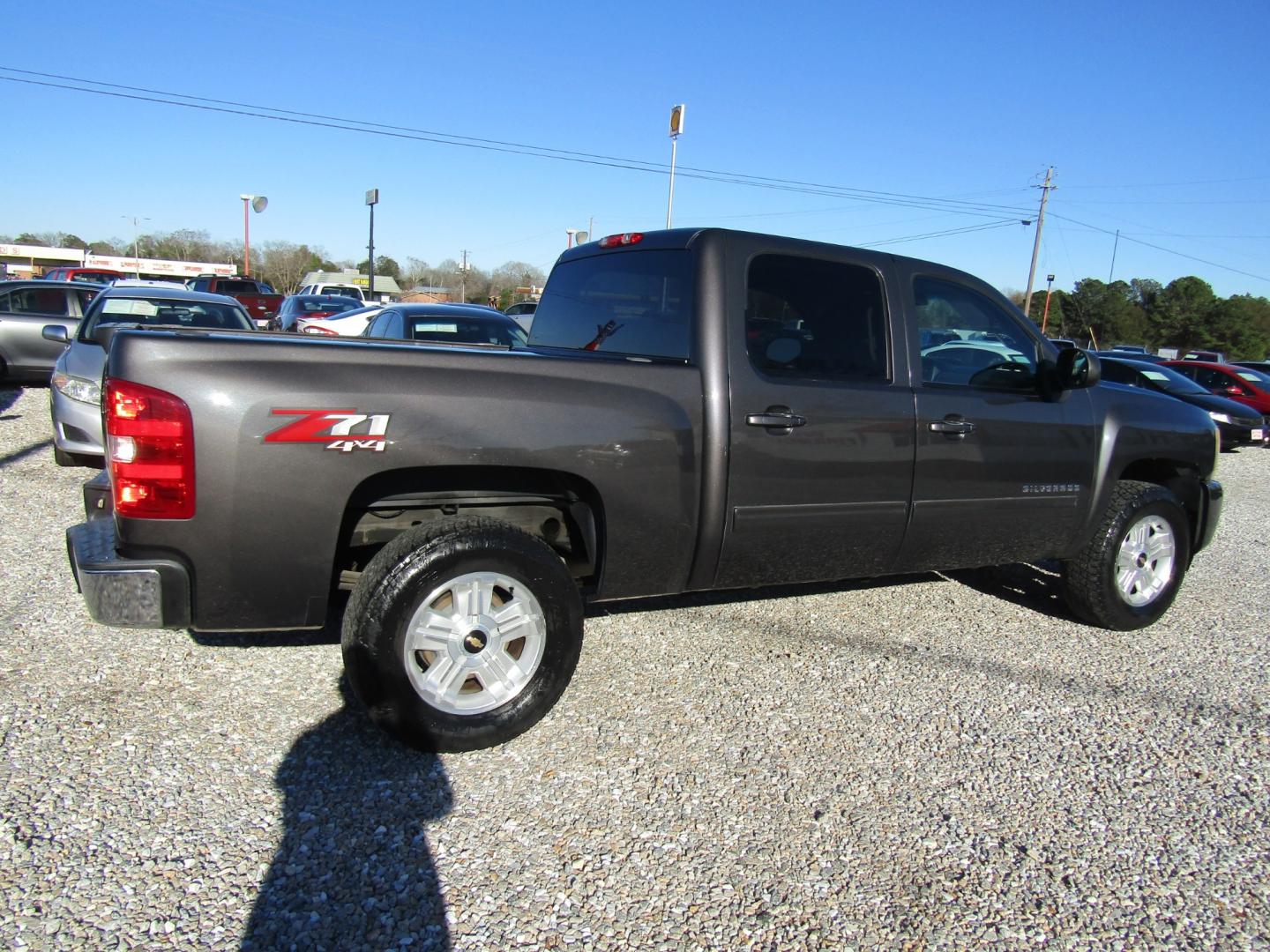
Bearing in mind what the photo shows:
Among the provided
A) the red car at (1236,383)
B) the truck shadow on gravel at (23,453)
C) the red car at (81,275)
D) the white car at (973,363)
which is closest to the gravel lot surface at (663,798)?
the white car at (973,363)

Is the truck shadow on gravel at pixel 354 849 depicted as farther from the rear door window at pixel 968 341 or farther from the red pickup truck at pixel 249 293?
the red pickup truck at pixel 249 293

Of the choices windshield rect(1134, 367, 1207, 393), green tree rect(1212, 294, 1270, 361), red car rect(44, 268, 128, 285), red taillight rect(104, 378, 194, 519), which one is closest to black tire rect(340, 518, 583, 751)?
red taillight rect(104, 378, 194, 519)

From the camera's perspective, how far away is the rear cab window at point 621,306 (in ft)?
11.9

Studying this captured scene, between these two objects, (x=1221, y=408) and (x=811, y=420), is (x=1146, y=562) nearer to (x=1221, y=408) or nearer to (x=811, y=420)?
(x=811, y=420)

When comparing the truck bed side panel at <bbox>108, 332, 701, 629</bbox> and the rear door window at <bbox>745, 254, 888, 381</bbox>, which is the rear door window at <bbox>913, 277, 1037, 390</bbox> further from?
the truck bed side panel at <bbox>108, 332, 701, 629</bbox>

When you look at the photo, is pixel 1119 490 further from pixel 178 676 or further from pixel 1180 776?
pixel 178 676

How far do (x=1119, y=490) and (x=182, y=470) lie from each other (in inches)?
176

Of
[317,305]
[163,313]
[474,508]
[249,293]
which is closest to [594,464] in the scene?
[474,508]

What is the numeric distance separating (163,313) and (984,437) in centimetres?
818

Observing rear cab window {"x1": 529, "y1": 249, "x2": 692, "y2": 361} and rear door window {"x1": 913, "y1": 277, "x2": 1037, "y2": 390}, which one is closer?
rear cab window {"x1": 529, "y1": 249, "x2": 692, "y2": 361}

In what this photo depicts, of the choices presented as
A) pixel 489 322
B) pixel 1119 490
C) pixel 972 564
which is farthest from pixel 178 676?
pixel 489 322

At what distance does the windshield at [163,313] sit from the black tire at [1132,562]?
774cm

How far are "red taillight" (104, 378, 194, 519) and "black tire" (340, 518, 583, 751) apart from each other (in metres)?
0.65

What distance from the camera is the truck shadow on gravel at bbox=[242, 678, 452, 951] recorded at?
88.9 inches
